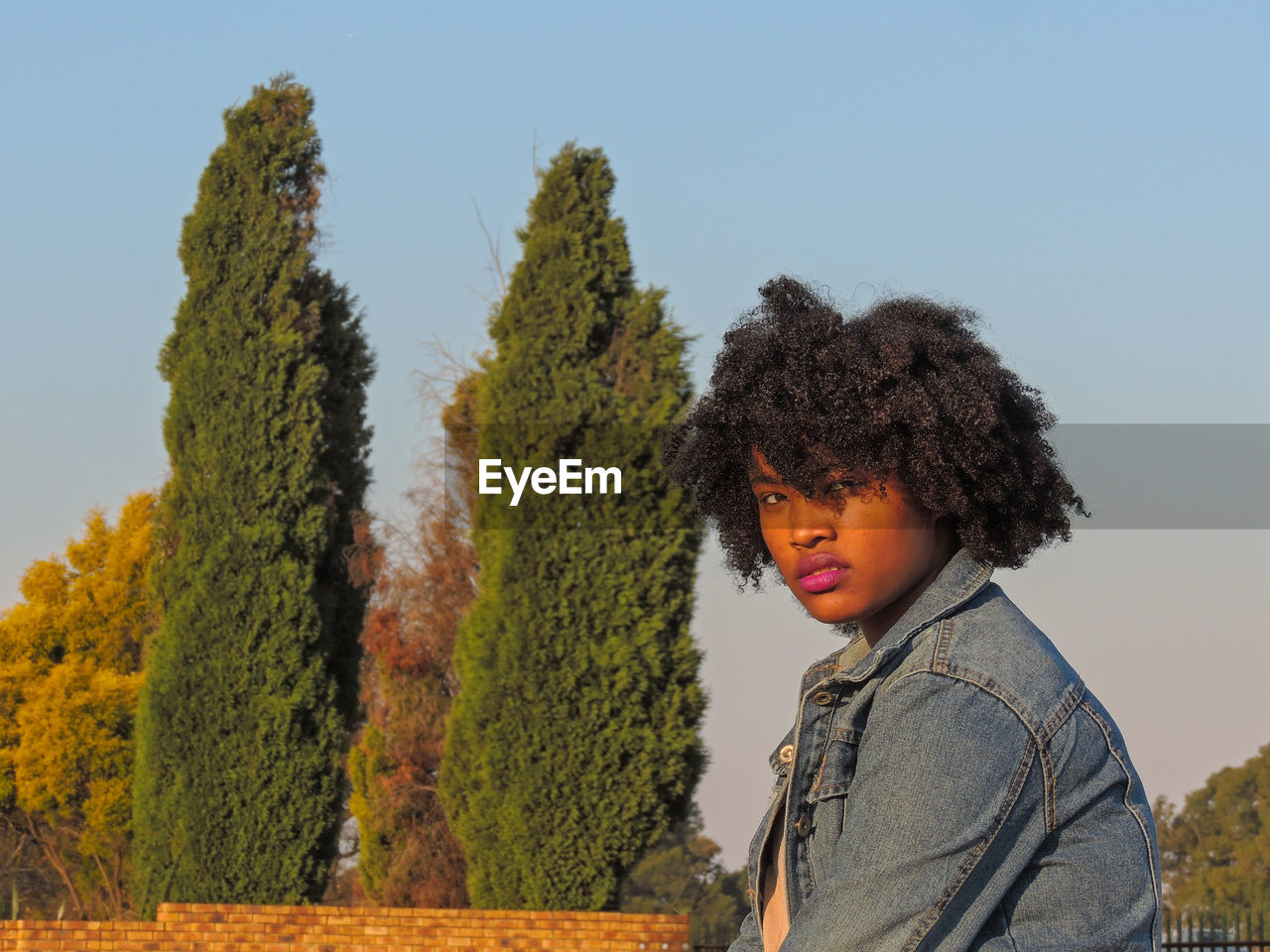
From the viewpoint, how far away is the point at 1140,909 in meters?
1.59

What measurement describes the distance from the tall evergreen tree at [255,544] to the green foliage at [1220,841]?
59.0 ft

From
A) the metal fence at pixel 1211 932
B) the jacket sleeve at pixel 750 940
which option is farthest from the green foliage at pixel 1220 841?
the jacket sleeve at pixel 750 940

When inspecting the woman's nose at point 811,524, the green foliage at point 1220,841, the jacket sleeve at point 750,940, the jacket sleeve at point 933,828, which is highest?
the woman's nose at point 811,524

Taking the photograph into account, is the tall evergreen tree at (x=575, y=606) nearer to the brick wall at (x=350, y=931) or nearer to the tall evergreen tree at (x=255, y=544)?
the brick wall at (x=350, y=931)

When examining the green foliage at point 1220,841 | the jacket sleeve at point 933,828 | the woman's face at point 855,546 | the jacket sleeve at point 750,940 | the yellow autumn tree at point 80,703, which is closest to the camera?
the jacket sleeve at point 933,828

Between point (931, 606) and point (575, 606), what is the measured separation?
10.1 metres

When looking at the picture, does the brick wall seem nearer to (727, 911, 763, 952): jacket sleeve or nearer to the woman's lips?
(727, 911, 763, 952): jacket sleeve

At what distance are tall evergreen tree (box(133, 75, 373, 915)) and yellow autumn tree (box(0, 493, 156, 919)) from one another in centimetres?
688

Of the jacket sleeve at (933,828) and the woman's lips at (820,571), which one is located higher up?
the woman's lips at (820,571)

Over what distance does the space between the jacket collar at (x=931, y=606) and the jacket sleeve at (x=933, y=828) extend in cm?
12

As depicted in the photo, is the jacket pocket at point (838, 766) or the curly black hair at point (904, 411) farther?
the curly black hair at point (904, 411)

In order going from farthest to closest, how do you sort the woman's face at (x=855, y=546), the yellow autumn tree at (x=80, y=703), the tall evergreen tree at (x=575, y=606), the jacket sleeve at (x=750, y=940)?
the yellow autumn tree at (x=80, y=703) < the tall evergreen tree at (x=575, y=606) < the jacket sleeve at (x=750, y=940) < the woman's face at (x=855, y=546)

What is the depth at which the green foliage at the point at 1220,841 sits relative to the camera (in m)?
24.8

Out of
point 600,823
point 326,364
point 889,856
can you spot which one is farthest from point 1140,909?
point 326,364
